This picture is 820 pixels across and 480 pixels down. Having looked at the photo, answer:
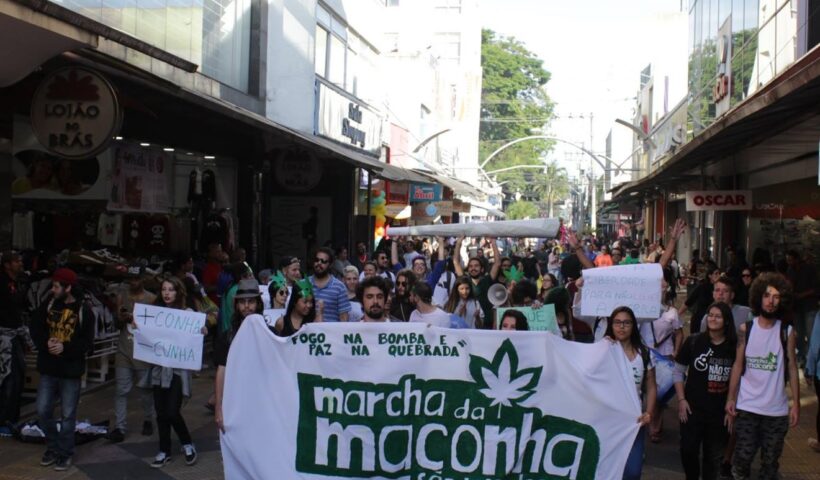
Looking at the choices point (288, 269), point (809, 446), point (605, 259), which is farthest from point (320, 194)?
point (809, 446)

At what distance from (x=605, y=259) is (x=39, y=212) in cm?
1011

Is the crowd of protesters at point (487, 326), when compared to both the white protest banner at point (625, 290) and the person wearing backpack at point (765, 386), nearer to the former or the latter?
the person wearing backpack at point (765, 386)

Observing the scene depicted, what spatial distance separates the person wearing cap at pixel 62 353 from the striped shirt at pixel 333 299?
6.81 ft

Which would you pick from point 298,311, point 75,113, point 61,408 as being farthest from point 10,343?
point 298,311

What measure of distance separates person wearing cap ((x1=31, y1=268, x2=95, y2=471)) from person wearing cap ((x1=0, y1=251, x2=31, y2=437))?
3.57 feet

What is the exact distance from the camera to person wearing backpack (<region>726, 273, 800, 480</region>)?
6.77 m

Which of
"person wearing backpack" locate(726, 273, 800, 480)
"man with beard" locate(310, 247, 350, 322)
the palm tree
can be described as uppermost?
the palm tree

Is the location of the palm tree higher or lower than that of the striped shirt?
higher

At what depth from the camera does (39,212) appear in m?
13.5

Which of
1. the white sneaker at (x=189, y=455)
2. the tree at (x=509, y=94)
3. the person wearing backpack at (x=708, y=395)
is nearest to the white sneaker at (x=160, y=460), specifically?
the white sneaker at (x=189, y=455)

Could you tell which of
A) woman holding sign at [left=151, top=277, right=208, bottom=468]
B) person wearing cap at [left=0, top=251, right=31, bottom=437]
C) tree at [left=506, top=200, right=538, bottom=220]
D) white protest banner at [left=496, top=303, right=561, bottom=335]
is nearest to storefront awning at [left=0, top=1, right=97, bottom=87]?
person wearing cap at [left=0, top=251, right=31, bottom=437]

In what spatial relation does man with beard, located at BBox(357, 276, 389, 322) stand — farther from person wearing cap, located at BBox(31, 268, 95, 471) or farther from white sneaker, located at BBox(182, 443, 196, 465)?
person wearing cap, located at BBox(31, 268, 95, 471)

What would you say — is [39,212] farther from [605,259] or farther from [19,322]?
[605,259]

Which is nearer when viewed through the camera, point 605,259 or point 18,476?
point 18,476
